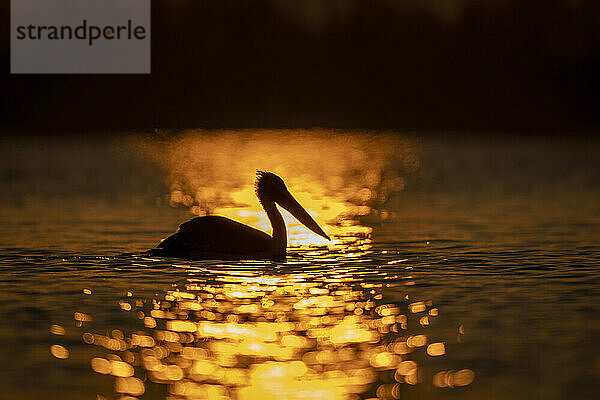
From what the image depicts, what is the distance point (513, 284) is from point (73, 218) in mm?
9165

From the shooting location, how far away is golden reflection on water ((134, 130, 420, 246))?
22.1 m

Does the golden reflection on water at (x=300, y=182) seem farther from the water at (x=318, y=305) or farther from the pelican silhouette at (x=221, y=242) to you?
the pelican silhouette at (x=221, y=242)

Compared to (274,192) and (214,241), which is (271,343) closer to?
(214,241)

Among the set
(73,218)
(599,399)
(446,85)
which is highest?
(446,85)

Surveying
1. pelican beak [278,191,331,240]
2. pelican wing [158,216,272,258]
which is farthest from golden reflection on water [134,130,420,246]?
pelican wing [158,216,272,258]

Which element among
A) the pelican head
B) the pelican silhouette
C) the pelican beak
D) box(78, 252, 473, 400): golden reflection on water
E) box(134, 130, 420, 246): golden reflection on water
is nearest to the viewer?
box(78, 252, 473, 400): golden reflection on water

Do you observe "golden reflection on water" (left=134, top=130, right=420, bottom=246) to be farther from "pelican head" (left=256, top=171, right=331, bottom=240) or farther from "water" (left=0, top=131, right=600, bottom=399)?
"pelican head" (left=256, top=171, right=331, bottom=240)

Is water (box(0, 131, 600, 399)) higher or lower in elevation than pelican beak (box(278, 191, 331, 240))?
lower

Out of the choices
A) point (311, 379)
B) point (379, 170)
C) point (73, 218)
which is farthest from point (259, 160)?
point (311, 379)

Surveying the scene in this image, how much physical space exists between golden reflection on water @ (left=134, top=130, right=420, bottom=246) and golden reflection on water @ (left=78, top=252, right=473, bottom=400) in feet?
15.2

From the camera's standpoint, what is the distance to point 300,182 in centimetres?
3466

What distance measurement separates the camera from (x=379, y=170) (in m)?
40.5

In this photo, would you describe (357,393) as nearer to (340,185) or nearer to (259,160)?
(340,185)

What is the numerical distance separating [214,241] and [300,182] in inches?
761
